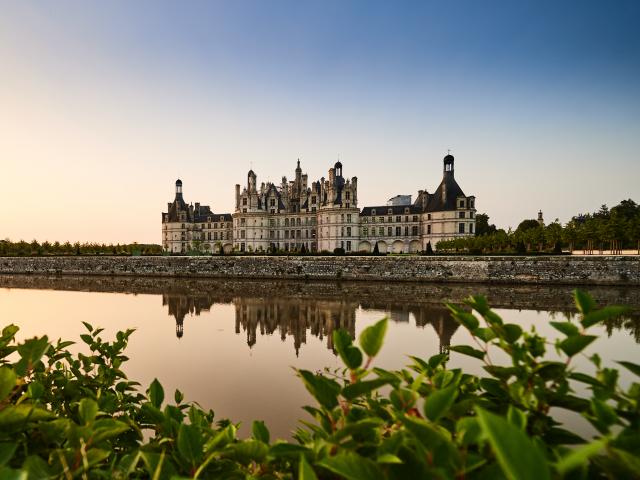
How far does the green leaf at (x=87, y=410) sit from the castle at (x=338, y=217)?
59474 millimetres

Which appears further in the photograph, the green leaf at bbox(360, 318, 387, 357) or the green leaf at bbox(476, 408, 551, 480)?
the green leaf at bbox(360, 318, 387, 357)

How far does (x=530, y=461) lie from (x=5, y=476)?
1.05 m

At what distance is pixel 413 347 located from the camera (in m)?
10.2

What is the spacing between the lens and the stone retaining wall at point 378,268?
2750 cm

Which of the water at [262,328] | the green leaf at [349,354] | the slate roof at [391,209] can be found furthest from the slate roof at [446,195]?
the green leaf at [349,354]

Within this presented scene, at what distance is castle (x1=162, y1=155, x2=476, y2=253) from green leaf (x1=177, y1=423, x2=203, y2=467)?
59662mm

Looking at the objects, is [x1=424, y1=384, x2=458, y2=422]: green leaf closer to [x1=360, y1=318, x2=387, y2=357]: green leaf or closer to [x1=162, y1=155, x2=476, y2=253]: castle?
[x1=360, y1=318, x2=387, y2=357]: green leaf

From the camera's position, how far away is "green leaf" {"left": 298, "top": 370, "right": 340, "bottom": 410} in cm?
120

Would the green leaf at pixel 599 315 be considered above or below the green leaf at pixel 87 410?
above

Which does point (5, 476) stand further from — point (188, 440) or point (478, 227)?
point (478, 227)

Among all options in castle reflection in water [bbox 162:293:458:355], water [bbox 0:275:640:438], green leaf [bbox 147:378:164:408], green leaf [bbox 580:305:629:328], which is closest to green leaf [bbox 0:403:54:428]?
green leaf [bbox 147:378:164:408]

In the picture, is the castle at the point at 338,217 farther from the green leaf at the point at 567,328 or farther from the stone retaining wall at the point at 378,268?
the green leaf at the point at 567,328

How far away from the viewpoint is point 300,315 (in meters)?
15.6

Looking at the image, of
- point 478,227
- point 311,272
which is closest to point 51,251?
point 311,272
